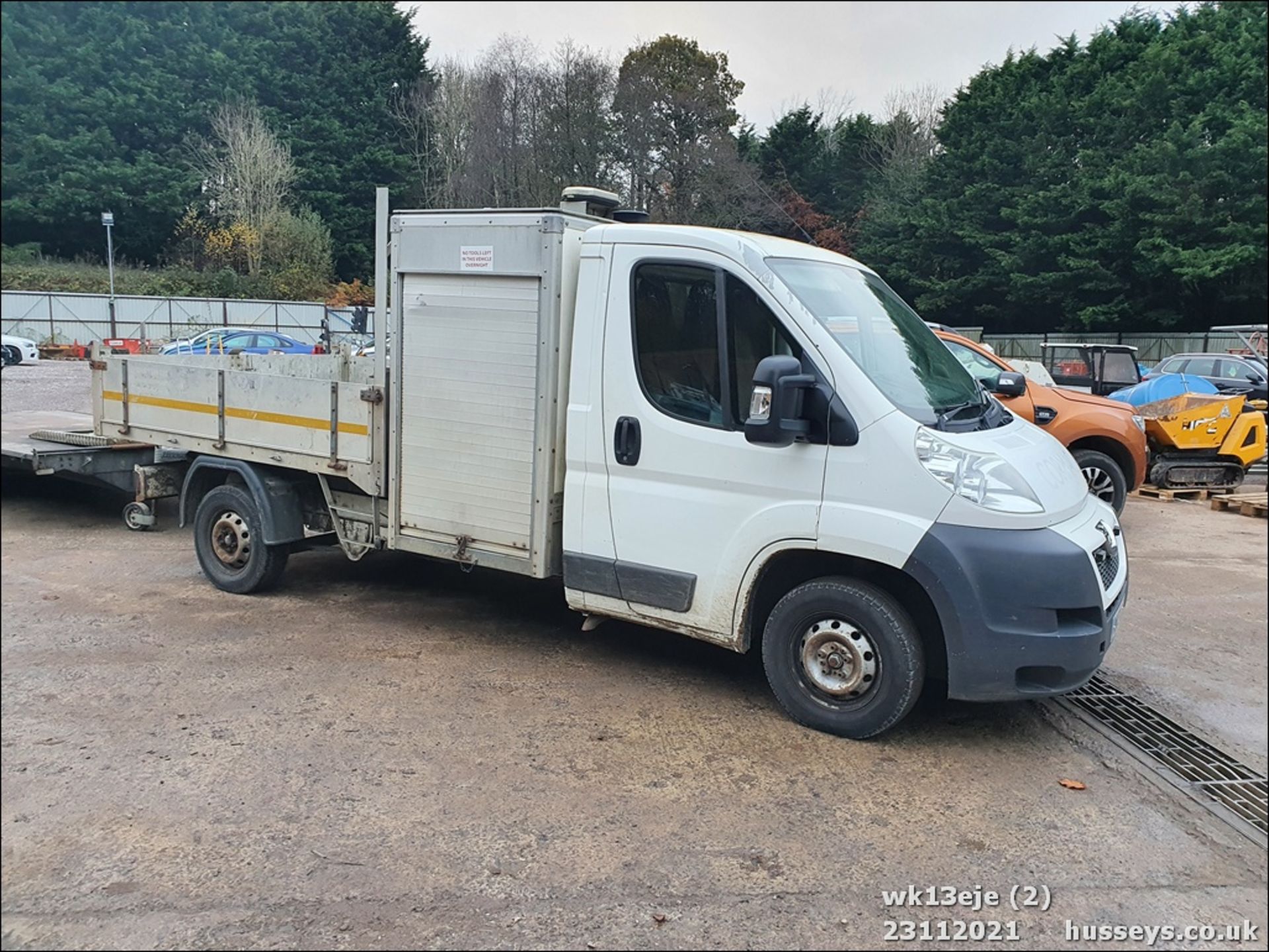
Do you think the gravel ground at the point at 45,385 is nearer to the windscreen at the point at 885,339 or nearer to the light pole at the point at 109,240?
the light pole at the point at 109,240

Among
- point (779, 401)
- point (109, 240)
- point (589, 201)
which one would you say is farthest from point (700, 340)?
point (109, 240)

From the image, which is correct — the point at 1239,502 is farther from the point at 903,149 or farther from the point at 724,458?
the point at 903,149

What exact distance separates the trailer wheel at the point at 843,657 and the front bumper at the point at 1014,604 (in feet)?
0.75

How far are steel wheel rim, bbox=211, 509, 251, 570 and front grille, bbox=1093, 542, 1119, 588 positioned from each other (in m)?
5.49

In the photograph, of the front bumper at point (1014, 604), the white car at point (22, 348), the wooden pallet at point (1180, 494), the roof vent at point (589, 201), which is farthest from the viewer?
the wooden pallet at point (1180, 494)

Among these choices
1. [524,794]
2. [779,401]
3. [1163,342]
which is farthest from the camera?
[1163,342]

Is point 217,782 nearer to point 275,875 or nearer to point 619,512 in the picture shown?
point 275,875

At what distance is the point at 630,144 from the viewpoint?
2425 cm

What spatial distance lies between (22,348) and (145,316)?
293 inches

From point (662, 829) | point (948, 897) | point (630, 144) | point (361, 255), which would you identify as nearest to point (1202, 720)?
point (948, 897)

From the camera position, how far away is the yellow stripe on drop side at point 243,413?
233 inches

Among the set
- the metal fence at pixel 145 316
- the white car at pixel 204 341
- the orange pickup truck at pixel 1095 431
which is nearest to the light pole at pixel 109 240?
the metal fence at pixel 145 316

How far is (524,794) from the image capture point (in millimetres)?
3879

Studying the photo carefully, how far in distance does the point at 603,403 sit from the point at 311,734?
2236 mm
